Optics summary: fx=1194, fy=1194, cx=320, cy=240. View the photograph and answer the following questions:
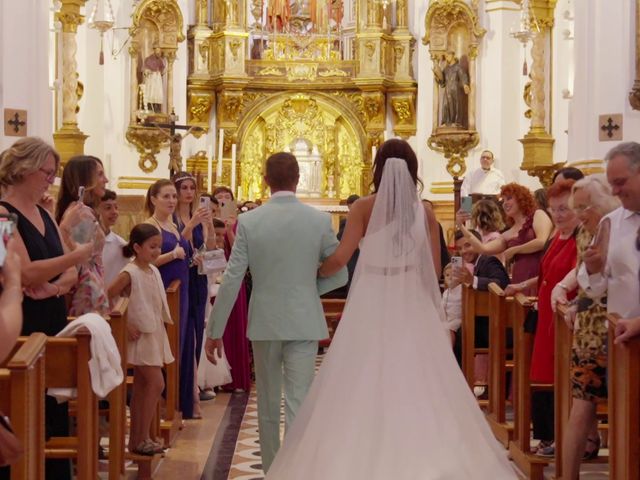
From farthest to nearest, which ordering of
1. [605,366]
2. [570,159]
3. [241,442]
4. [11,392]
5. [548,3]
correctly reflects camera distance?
[548,3]
[570,159]
[241,442]
[605,366]
[11,392]

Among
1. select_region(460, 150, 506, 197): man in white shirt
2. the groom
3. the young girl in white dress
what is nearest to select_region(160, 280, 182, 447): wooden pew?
the young girl in white dress

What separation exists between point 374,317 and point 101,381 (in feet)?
4.72

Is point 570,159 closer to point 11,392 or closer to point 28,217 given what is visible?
point 28,217

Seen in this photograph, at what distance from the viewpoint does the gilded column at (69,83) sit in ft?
56.2

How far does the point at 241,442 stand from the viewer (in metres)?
8.23

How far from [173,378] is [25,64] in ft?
17.8

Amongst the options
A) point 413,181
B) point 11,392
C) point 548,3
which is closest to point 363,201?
point 413,181

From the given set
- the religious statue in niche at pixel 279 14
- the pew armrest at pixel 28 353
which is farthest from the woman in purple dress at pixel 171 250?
the religious statue in niche at pixel 279 14

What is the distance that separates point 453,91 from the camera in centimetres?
1950

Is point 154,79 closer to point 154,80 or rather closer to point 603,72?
point 154,80

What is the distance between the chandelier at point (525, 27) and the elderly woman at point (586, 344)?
11456mm

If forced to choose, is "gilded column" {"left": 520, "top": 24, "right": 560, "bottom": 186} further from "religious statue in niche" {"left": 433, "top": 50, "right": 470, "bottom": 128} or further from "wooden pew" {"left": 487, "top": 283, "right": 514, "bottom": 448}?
"wooden pew" {"left": 487, "top": 283, "right": 514, "bottom": 448}

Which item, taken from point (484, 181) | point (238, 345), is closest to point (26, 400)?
point (238, 345)

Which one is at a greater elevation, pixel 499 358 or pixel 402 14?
pixel 402 14
